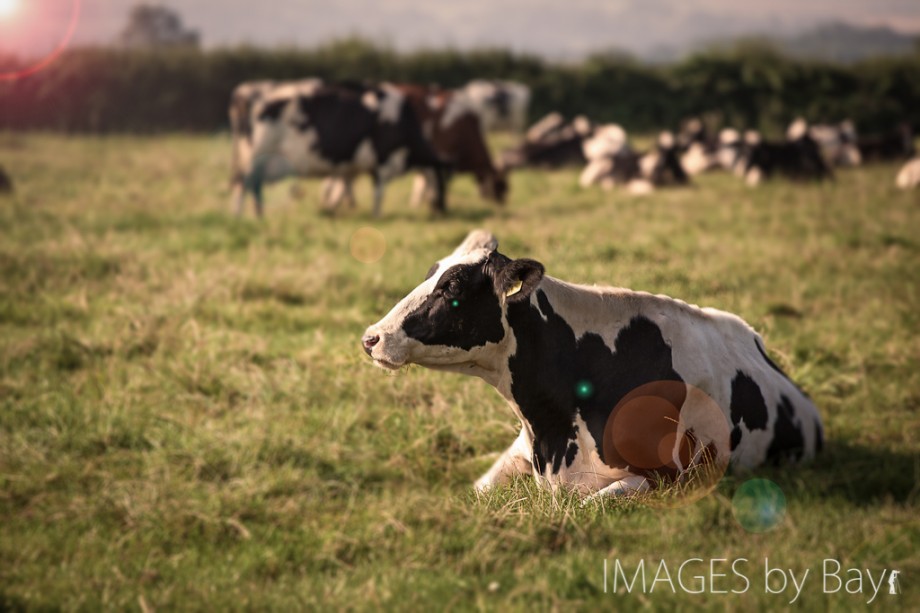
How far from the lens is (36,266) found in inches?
327

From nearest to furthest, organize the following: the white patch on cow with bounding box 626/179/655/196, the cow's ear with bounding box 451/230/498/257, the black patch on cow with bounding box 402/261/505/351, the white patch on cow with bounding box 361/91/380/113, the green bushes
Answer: the black patch on cow with bounding box 402/261/505/351 → the cow's ear with bounding box 451/230/498/257 → the white patch on cow with bounding box 361/91/380/113 → the white patch on cow with bounding box 626/179/655/196 → the green bushes

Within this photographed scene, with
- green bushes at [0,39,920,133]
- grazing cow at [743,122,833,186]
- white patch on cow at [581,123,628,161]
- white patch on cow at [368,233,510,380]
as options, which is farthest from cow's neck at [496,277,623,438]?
green bushes at [0,39,920,133]

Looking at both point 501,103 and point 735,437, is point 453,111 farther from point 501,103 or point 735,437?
point 735,437

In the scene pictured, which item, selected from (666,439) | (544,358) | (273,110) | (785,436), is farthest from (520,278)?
(273,110)

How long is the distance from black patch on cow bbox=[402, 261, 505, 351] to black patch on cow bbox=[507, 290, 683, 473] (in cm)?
13

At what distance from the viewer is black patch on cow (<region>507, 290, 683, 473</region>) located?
12.2 ft

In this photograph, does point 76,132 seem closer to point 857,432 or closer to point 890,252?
point 890,252

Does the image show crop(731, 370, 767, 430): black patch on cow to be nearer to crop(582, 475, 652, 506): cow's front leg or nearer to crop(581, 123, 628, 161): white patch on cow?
crop(582, 475, 652, 506): cow's front leg

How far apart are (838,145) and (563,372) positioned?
64.1 ft

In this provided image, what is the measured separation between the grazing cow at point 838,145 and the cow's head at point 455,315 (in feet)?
53.9

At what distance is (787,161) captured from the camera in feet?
52.8

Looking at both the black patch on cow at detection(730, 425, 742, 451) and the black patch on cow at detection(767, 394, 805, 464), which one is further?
the black patch on cow at detection(767, 394, 805, 464)

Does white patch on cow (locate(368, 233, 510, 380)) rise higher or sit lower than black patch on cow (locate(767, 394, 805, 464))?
higher

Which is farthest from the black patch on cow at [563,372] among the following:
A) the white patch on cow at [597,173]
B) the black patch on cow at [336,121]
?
the white patch on cow at [597,173]
